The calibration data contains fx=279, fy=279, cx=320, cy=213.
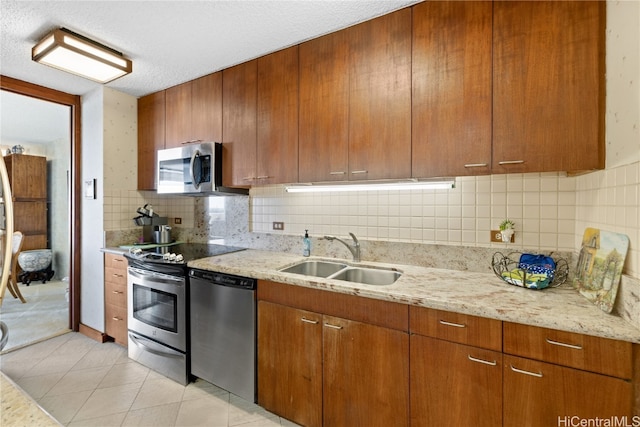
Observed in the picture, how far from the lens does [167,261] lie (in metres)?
2.10

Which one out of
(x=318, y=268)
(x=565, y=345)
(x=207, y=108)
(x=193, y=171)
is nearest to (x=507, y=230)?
(x=565, y=345)

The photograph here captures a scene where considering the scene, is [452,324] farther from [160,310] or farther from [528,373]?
[160,310]

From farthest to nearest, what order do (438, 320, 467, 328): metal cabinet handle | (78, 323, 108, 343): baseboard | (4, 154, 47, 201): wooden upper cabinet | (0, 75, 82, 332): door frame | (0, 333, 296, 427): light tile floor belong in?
1. (4, 154, 47, 201): wooden upper cabinet
2. (0, 75, 82, 332): door frame
3. (78, 323, 108, 343): baseboard
4. (0, 333, 296, 427): light tile floor
5. (438, 320, 467, 328): metal cabinet handle

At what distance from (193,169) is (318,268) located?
4.31ft

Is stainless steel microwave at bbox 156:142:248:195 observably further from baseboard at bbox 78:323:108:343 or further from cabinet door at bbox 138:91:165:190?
baseboard at bbox 78:323:108:343

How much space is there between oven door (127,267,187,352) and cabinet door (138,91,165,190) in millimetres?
1008

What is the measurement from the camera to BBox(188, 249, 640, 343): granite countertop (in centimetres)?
104

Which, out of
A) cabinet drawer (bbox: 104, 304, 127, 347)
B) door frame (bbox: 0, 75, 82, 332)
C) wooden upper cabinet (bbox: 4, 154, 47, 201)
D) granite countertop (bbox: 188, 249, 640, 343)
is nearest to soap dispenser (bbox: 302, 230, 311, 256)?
granite countertop (bbox: 188, 249, 640, 343)

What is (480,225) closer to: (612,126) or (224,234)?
(612,126)

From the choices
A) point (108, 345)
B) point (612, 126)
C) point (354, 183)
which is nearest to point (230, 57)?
point (354, 183)

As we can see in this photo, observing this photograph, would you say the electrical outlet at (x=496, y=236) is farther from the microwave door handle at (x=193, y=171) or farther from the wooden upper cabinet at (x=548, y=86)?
the microwave door handle at (x=193, y=171)

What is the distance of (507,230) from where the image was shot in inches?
64.1

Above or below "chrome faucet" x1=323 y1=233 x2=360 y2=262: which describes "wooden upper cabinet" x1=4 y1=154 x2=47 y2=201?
above

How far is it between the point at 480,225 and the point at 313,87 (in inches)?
55.1
